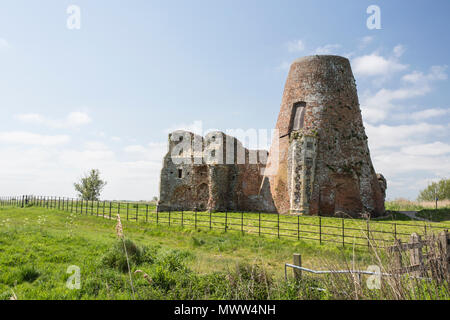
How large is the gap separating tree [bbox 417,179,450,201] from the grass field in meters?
41.8

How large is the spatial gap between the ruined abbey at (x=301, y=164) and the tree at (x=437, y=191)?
80.6ft

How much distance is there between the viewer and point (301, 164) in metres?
21.8

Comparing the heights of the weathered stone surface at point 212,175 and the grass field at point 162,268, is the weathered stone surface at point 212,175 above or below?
above

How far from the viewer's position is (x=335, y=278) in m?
4.51

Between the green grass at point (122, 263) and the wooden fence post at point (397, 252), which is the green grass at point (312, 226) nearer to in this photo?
the green grass at point (122, 263)

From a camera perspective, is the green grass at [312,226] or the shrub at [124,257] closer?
the shrub at [124,257]

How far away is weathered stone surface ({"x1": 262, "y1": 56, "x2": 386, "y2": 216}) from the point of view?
21953 millimetres

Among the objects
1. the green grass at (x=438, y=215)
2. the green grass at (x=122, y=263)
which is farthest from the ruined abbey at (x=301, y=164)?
the green grass at (x=122, y=263)

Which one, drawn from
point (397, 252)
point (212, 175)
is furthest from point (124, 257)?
point (212, 175)

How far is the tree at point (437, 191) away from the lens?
1708 inches

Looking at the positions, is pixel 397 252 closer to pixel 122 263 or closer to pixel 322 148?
pixel 122 263
